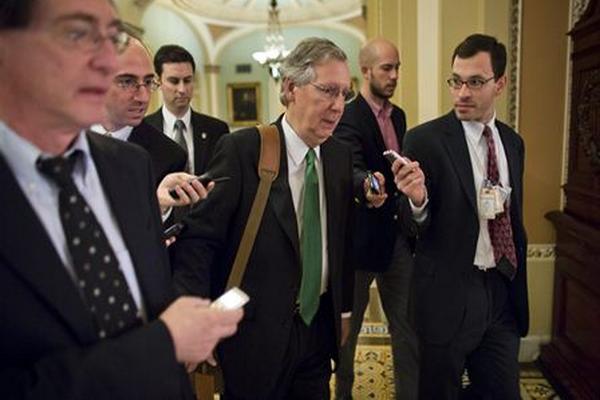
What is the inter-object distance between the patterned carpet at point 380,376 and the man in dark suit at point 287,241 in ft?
4.43

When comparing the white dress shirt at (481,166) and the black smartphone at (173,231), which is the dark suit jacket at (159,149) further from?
the white dress shirt at (481,166)

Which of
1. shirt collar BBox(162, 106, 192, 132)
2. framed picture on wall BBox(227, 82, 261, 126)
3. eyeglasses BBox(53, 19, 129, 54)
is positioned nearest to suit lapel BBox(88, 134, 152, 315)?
eyeglasses BBox(53, 19, 129, 54)

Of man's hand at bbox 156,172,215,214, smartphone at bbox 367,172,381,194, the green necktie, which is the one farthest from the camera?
smartphone at bbox 367,172,381,194

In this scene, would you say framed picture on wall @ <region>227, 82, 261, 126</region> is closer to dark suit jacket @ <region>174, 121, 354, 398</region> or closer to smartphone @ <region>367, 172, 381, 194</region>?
smartphone @ <region>367, 172, 381, 194</region>

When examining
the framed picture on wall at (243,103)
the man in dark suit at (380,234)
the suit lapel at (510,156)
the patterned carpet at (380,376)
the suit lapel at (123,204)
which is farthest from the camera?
the framed picture on wall at (243,103)

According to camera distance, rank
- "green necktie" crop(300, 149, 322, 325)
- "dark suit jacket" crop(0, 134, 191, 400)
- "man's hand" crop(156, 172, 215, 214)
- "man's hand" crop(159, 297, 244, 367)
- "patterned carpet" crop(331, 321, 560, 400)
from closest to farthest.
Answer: "dark suit jacket" crop(0, 134, 191, 400)
"man's hand" crop(159, 297, 244, 367)
"man's hand" crop(156, 172, 215, 214)
"green necktie" crop(300, 149, 322, 325)
"patterned carpet" crop(331, 321, 560, 400)

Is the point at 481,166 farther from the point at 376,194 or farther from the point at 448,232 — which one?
the point at 376,194

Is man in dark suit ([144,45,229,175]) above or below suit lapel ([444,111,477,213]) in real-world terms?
above

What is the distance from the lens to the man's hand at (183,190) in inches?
61.2

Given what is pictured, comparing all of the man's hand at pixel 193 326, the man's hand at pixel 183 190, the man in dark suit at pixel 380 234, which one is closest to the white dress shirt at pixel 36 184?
the man's hand at pixel 193 326

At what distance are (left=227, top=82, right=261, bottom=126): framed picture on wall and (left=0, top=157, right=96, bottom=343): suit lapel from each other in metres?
13.9

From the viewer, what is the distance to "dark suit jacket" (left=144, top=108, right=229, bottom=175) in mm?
3035

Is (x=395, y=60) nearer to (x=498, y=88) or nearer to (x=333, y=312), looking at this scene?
(x=498, y=88)

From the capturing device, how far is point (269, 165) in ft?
5.92
